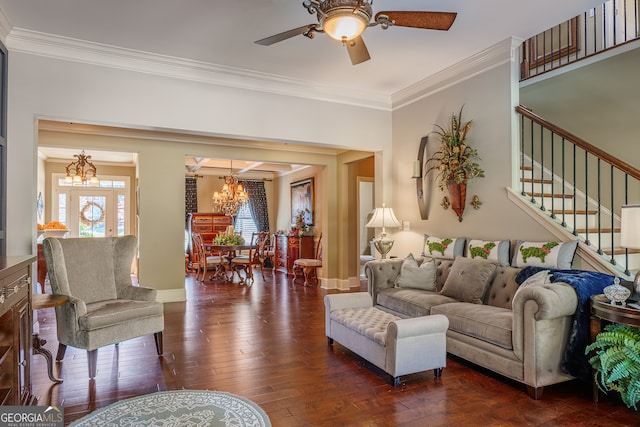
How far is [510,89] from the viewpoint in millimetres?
4309

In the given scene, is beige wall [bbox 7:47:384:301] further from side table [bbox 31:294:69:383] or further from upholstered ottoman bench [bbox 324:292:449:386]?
upholstered ottoman bench [bbox 324:292:449:386]

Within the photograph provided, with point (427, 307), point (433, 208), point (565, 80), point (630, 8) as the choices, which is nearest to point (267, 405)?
point (427, 307)

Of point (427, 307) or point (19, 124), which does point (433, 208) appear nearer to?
point (427, 307)

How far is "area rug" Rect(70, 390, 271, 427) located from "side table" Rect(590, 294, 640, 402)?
2.30 meters

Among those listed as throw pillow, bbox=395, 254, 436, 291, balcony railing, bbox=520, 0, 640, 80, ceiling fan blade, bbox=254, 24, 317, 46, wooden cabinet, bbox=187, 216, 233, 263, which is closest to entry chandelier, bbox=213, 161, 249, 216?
wooden cabinet, bbox=187, 216, 233, 263

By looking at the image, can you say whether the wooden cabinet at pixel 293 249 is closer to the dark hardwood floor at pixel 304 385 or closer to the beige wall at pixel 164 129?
the beige wall at pixel 164 129

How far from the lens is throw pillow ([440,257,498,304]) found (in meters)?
3.79

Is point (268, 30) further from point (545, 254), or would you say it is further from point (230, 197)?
point (230, 197)

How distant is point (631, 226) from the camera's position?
8.30 feet

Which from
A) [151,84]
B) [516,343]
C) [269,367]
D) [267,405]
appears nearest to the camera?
[267,405]

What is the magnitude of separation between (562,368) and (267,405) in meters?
2.13

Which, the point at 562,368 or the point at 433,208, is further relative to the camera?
the point at 433,208

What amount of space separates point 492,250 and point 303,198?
20.2ft

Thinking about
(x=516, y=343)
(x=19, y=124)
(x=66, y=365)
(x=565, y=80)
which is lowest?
(x=66, y=365)
